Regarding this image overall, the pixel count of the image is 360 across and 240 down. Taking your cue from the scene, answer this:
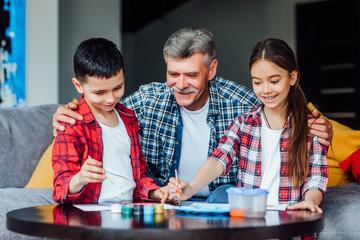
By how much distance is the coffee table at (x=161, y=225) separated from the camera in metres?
1.07

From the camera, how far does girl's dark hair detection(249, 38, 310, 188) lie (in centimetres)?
178

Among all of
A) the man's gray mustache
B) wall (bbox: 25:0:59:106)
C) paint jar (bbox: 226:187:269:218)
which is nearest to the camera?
paint jar (bbox: 226:187:269:218)

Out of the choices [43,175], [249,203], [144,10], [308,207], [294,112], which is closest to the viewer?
[249,203]

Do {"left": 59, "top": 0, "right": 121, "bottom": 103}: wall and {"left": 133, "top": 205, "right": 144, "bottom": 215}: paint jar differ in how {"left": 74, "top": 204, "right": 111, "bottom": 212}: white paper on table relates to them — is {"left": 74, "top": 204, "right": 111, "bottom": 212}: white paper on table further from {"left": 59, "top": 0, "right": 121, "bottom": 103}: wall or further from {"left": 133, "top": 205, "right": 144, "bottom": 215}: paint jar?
{"left": 59, "top": 0, "right": 121, "bottom": 103}: wall

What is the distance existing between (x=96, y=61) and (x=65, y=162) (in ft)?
1.15

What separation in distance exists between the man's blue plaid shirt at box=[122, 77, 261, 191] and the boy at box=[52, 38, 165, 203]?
0.41 metres

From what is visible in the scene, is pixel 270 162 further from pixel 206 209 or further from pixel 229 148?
pixel 206 209

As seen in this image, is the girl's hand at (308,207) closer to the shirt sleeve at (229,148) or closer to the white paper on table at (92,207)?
the shirt sleeve at (229,148)

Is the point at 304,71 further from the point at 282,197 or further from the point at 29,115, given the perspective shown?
the point at 282,197

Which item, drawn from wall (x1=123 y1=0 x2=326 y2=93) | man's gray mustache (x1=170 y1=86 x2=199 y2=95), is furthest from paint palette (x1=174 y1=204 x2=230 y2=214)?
wall (x1=123 y1=0 x2=326 y2=93)

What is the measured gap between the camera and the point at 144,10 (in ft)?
31.2

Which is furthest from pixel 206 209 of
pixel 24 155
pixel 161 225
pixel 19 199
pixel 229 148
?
pixel 24 155

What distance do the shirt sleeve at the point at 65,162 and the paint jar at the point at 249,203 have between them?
53 cm

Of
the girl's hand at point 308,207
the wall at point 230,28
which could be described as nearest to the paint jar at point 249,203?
the girl's hand at point 308,207
